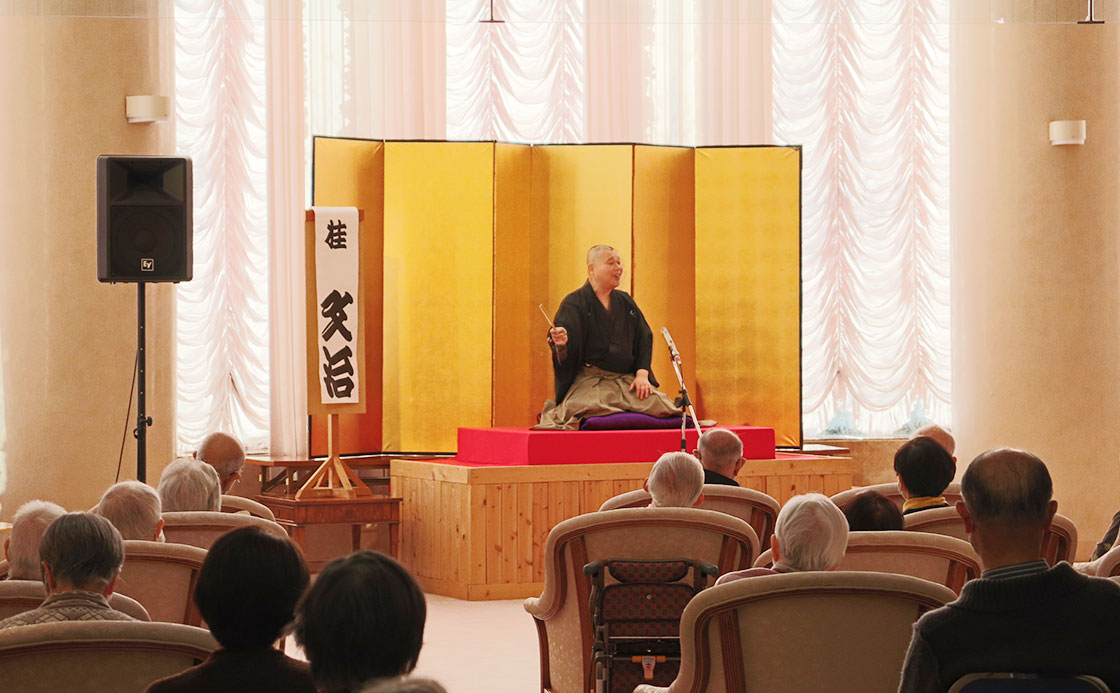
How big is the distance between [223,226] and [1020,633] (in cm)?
733

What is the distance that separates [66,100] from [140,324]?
1861 mm

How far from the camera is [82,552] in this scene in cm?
258

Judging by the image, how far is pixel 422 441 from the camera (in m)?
8.81

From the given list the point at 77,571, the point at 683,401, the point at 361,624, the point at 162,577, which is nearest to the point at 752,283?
the point at 683,401

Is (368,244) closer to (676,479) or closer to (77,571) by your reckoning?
(676,479)

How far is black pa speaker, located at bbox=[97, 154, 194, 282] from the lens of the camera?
635cm

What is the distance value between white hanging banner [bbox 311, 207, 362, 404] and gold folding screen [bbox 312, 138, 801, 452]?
3.02 feet

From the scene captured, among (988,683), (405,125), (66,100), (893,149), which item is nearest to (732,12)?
(893,149)

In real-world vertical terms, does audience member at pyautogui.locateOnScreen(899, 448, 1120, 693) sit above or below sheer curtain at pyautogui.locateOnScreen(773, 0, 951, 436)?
below

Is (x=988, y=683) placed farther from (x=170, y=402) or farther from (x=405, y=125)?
(x=405, y=125)

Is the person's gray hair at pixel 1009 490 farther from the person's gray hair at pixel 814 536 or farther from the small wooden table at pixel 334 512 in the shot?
the small wooden table at pixel 334 512

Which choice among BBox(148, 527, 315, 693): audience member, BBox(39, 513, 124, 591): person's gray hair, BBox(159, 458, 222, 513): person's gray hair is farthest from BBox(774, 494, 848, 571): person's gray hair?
BBox(159, 458, 222, 513): person's gray hair

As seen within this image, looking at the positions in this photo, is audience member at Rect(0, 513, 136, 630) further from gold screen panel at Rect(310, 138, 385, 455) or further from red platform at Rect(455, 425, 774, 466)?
gold screen panel at Rect(310, 138, 385, 455)

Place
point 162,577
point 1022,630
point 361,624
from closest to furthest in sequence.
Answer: point 361,624 < point 1022,630 < point 162,577
